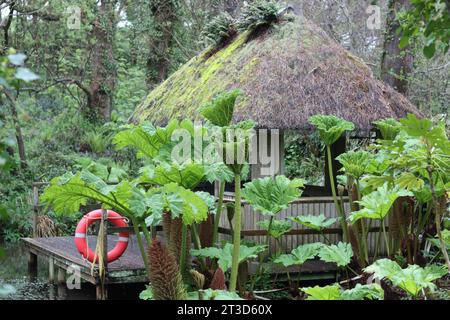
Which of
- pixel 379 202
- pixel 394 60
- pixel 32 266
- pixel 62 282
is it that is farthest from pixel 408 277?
pixel 394 60

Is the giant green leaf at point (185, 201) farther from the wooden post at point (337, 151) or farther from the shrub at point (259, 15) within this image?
the shrub at point (259, 15)

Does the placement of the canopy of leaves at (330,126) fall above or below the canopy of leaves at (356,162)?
above

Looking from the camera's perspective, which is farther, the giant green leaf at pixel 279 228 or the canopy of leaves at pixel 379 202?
the giant green leaf at pixel 279 228

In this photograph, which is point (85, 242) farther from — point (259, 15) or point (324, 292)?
point (259, 15)

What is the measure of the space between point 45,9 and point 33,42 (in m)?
1.42

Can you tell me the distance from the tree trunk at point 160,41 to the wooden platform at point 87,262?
7.56 meters

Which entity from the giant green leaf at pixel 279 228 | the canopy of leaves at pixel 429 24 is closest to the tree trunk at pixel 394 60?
the giant green leaf at pixel 279 228

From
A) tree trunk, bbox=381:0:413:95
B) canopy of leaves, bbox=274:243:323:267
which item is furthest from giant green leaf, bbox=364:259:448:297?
tree trunk, bbox=381:0:413:95

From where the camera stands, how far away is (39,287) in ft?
34.0

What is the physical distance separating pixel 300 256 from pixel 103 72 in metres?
12.1

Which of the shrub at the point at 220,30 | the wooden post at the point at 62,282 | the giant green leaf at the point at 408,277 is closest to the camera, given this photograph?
the giant green leaf at the point at 408,277

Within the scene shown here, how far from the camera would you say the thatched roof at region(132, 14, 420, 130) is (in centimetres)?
911

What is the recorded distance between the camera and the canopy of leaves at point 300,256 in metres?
7.16
